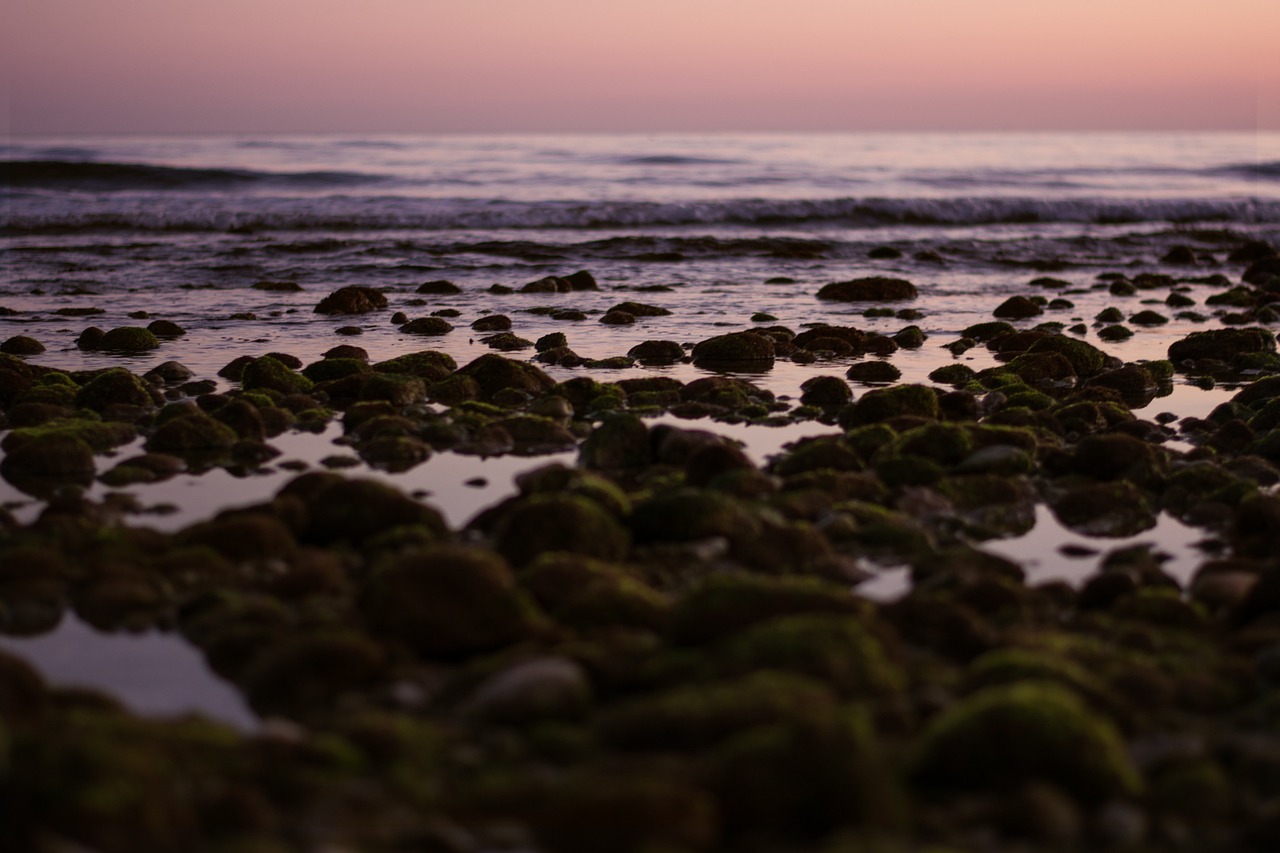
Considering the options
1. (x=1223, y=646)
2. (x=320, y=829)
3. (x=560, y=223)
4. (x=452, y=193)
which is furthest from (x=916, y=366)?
(x=452, y=193)

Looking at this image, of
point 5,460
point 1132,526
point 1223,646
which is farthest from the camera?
point 5,460

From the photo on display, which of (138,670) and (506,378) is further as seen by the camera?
(506,378)

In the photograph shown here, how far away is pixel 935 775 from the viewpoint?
3.00m

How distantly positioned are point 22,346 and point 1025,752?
940 centimetres

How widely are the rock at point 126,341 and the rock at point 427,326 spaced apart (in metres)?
2.25

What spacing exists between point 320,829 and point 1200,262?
2141 cm

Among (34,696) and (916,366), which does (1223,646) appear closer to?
(34,696)

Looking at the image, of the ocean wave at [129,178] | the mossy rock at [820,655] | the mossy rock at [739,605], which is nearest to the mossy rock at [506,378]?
the mossy rock at [739,605]

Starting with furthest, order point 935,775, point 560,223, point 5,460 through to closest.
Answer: point 560,223, point 5,460, point 935,775

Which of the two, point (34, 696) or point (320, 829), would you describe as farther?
point (34, 696)

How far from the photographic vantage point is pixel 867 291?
1472 cm

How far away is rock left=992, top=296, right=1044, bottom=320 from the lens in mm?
13258

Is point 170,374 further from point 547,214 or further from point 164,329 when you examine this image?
point 547,214

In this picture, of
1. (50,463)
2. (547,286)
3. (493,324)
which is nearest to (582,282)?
(547,286)
